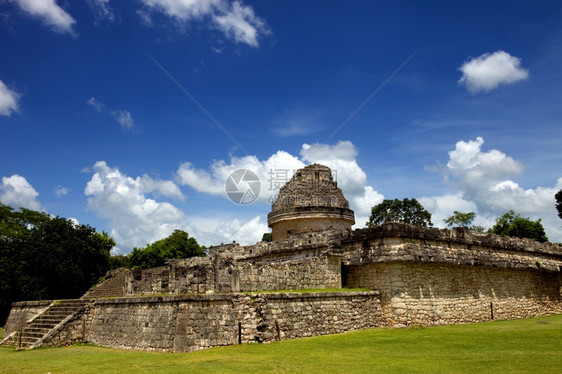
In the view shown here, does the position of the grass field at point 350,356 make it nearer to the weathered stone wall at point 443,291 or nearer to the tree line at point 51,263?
the weathered stone wall at point 443,291

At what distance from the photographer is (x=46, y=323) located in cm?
1923

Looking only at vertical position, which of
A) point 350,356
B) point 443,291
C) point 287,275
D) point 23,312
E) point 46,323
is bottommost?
point 350,356

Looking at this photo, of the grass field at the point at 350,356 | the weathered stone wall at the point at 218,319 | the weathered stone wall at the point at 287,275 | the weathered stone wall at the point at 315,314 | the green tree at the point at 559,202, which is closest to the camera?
the grass field at the point at 350,356

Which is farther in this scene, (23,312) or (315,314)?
(23,312)

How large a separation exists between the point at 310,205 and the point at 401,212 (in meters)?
28.8

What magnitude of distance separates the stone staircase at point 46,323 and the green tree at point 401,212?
1461 inches

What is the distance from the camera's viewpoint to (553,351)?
11938mm

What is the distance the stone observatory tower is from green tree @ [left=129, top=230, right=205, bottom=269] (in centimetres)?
2494

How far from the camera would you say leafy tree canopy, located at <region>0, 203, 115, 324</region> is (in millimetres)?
32781

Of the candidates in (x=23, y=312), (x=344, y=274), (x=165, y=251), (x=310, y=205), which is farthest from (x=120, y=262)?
(x=344, y=274)

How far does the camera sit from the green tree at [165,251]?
4902 centimetres

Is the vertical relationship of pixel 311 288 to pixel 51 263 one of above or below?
below

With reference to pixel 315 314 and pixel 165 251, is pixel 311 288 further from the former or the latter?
pixel 165 251

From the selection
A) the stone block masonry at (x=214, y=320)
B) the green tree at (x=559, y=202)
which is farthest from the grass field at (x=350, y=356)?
the green tree at (x=559, y=202)
